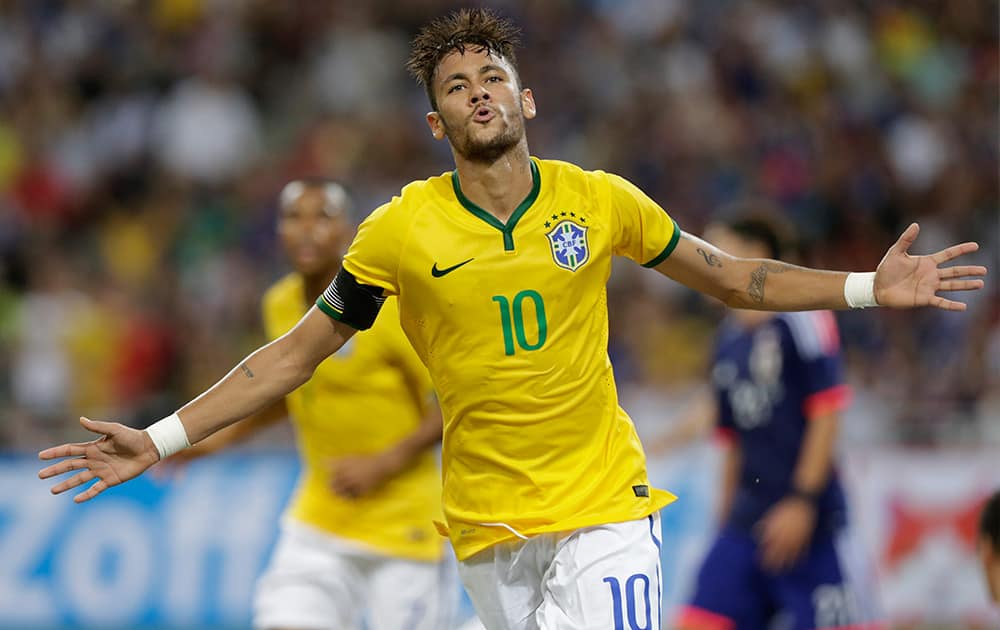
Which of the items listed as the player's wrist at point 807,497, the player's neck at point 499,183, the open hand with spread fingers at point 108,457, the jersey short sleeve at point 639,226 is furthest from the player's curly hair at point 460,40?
the player's wrist at point 807,497

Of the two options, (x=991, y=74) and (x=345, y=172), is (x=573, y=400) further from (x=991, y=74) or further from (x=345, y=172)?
(x=991, y=74)

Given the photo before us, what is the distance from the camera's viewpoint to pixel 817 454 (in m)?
7.77

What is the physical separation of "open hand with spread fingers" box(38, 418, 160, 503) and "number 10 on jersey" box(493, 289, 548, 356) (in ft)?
4.11

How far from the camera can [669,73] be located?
16.9m

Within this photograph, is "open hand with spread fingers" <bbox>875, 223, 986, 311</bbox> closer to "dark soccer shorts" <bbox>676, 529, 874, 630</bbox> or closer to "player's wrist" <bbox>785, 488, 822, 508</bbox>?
"player's wrist" <bbox>785, 488, 822, 508</bbox>

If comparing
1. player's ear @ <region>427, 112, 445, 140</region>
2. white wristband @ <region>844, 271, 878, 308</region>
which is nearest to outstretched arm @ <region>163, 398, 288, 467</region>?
player's ear @ <region>427, 112, 445, 140</region>

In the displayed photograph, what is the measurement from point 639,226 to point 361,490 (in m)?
2.37

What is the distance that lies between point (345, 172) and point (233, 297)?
187 cm

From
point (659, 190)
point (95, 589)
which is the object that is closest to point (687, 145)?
point (659, 190)

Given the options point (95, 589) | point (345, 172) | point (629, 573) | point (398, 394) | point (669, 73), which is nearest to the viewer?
point (629, 573)

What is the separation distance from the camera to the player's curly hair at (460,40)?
17.4 feet

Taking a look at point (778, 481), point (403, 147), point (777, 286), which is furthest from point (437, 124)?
point (403, 147)

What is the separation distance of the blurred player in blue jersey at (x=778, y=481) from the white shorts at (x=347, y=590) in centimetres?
150

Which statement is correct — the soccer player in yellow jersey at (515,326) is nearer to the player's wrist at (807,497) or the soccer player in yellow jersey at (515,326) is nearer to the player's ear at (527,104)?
the player's ear at (527,104)
